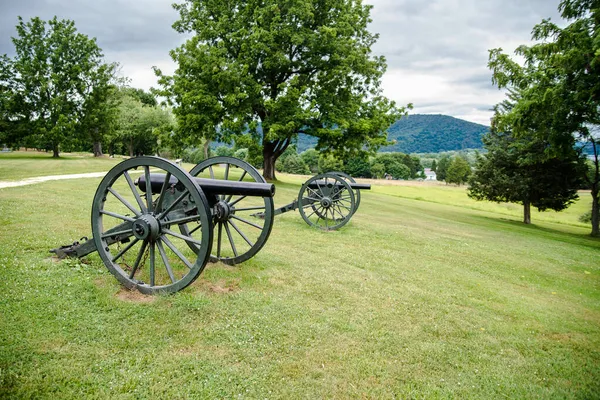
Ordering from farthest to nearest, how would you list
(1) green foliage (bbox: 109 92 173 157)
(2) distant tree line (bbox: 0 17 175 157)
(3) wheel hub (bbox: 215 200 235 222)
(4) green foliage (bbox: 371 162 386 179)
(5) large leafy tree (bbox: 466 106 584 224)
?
(4) green foliage (bbox: 371 162 386 179)
(1) green foliage (bbox: 109 92 173 157)
(2) distant tree line (bbox: 0 17 175 157)
(5) large leafy tree (bbox: 466 106 584 224)
(3) wheel hub (bbox: 215 200 235 222)

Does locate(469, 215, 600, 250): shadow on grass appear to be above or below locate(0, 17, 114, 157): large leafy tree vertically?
below

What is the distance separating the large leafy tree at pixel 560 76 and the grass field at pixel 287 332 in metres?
8.12

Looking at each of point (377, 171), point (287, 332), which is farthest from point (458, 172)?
point (287, 332)

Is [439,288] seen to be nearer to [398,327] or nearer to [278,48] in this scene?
[398,327]

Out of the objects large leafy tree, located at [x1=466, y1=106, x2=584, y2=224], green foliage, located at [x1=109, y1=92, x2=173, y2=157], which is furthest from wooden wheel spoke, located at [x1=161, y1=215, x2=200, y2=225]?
green foliage, located at [x1=109, y1=92, x2=173, y2=157]

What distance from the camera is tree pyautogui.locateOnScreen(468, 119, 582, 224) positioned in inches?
790

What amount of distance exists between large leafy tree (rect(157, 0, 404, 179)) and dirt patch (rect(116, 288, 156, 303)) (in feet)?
57.3

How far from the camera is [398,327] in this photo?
179 inches

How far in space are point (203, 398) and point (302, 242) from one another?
237 inches

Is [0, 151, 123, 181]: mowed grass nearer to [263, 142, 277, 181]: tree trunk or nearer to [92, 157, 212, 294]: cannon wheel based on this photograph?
[263, 142, 277, 181]: tree trunk

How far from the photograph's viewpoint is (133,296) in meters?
4.52

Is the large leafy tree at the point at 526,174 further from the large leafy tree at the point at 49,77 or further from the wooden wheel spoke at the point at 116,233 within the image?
the large leafy tree at the point at 49,77

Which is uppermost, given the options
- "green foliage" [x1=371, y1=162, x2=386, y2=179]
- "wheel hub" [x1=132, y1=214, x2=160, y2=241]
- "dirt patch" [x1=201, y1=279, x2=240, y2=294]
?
"green foliage" [x1=371, y1=162, x2=386, y2=179]

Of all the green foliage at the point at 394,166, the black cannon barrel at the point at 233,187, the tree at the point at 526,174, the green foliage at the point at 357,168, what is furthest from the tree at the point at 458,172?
the black cannon barrel at the point at 233,187
